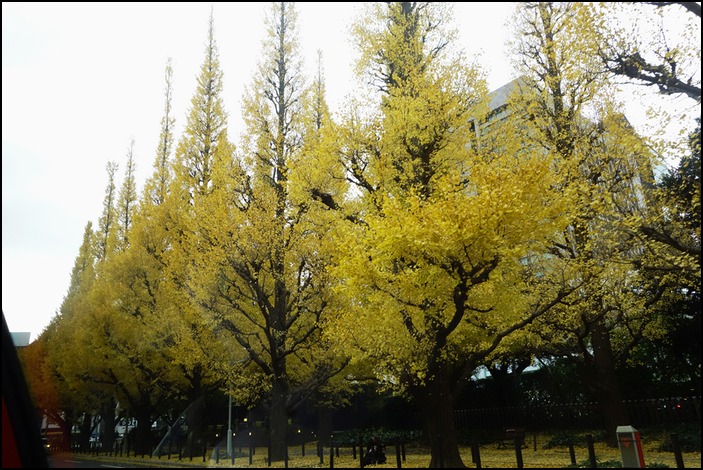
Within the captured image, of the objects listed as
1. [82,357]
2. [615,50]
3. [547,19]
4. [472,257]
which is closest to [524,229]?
[472,257]

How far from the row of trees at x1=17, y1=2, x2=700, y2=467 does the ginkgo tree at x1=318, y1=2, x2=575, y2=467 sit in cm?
5

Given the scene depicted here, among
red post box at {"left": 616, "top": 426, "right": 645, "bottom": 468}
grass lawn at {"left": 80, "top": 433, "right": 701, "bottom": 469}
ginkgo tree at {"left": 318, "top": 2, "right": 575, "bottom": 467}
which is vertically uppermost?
ginkgo tree at {"left": 318, "top": 2, "right": 575, "bottom": 467}

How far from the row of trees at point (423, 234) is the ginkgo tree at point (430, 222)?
0.05 m

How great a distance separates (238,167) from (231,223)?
2603 millimetres

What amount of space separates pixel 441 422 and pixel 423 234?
4.67 m

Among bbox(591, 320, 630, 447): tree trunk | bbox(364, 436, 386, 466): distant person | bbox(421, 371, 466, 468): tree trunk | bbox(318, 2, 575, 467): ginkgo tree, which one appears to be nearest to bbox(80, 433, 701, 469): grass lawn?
bbox(364, 436, 386, 466): distant person

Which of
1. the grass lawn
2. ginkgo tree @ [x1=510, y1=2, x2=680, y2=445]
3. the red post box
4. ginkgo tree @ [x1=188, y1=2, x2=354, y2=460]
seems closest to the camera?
the red post box

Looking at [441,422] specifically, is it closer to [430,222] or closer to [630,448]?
[630,448]

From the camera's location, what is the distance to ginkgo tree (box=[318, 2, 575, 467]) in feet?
30.1

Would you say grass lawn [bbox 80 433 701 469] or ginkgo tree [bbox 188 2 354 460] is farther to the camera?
ginkgo tree [bbox 188 2 354 460]

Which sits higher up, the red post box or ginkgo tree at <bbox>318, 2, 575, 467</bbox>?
ginkgo tree at <bbox>318, 2, 575, 467</bbox>

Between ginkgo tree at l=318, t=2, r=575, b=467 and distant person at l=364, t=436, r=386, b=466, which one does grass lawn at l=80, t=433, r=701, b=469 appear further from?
ginkgo tree at l=318, t=2, r=575, b=467

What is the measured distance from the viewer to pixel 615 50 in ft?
31.1

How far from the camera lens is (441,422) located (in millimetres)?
10797
